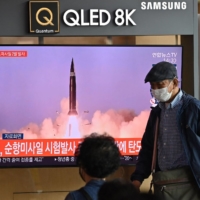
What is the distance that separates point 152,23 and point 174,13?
22 centimetres

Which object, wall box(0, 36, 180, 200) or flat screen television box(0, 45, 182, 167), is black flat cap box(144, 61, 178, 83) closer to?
flat screen television box(0, 45, 182, 167)

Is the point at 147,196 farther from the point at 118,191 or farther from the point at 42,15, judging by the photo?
the point at 42,15

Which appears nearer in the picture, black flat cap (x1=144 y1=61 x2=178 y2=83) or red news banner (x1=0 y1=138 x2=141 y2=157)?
black flat cap (x1=144 y1=61 x2=178 y2=83)

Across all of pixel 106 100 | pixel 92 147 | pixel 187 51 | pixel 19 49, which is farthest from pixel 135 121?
pixel 92 147

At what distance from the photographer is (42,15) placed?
4895 millimetres

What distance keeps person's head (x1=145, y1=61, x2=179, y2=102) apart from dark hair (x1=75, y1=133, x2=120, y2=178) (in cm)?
106

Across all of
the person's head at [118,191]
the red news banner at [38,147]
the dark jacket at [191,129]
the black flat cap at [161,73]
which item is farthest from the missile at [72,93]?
the person's head at [118,191]

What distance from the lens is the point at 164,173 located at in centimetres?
366

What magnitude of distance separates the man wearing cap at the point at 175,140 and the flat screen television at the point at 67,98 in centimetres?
121

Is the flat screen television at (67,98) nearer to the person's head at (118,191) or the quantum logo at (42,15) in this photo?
the quantum logo at (42,15)

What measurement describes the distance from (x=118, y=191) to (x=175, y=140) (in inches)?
78.7

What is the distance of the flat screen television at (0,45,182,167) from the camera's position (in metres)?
4.89

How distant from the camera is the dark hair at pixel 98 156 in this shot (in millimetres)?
2631

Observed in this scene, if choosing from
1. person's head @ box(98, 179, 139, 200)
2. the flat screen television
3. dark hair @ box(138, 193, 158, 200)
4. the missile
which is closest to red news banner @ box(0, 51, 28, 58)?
the flat screen television
